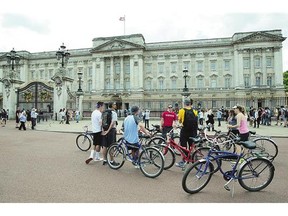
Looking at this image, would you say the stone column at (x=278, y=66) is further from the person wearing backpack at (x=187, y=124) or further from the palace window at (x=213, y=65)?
the person wearing backpack at (x=187, y=124)

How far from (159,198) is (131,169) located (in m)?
2.38

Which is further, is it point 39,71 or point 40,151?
point 39,71

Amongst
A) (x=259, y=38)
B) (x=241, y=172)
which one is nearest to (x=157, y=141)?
(x=241, y=172)

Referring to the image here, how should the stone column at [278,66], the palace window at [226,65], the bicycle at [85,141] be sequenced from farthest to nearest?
the palace window at [226,65] → the stone column at [278,66] → the bicycle at [85,141]

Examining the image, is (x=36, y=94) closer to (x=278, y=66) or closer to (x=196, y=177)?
(x=196, y=177)

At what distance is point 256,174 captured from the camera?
5.02 meters

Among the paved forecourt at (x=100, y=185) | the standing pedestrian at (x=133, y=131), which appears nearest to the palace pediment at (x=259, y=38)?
the paved forecourt at (x=100, y=185)

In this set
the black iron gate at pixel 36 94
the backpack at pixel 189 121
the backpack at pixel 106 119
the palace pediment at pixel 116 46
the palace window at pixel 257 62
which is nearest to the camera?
the backpack at pixel 189 121

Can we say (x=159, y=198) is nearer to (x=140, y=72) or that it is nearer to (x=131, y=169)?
(x=131, y=169)

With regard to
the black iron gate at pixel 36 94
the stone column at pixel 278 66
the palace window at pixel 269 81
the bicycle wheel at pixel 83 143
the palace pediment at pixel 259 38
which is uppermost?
the palace pediment at pixel 259 38

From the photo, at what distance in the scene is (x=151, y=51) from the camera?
5994 cm

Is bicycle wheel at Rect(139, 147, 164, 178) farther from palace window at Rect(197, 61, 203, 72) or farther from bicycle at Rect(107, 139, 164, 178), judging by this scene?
palace window at Rect(197, 61, 203, 72)

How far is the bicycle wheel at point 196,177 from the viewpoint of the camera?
15.5 ft

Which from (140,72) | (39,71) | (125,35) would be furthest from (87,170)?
(39,71)
